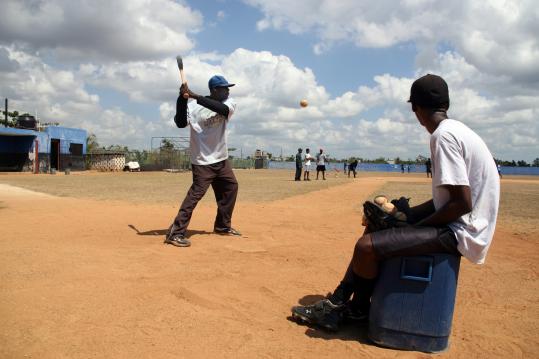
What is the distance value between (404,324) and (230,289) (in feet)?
4.99

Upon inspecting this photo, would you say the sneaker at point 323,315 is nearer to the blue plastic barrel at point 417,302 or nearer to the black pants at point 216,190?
the blue plastic barrel at point 417,302

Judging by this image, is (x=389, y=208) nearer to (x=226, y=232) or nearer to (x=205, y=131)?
(x=205, y=131)

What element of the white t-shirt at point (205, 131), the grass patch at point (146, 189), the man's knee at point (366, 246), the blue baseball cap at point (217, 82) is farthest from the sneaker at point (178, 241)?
the grass patch at point (146, 189)

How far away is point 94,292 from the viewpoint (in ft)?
11.6

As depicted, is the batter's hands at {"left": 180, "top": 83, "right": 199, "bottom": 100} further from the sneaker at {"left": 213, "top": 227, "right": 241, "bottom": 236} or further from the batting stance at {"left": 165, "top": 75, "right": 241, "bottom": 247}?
the sneaker at {"left": 213, "top": 227, "right": 241, "bottom": 236}

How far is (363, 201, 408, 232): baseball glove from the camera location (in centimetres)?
296

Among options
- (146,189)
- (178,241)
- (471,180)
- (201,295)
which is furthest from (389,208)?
(146,189)

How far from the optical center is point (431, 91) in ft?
9.42

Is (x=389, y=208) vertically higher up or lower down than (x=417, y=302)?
higher up

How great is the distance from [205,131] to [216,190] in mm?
930

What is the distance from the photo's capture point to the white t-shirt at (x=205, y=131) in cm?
598

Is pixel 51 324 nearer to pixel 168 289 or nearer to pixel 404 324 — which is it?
pixel 168 289

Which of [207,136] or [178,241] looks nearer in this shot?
[178,241]

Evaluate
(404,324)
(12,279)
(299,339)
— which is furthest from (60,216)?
(404,324)
